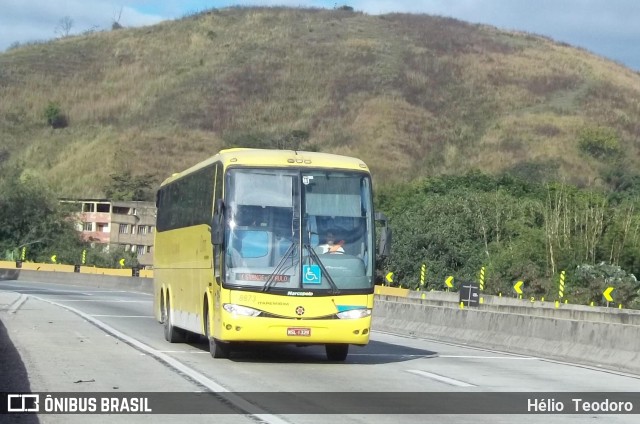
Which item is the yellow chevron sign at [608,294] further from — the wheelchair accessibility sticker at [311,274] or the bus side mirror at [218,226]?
the bus side mirror at [218,226]

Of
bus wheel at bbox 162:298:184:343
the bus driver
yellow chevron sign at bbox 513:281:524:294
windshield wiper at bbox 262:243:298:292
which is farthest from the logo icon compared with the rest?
yellow chevron sign at bbox 513:281:524:294

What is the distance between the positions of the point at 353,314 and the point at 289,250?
1404 mm

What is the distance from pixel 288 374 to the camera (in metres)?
17.6

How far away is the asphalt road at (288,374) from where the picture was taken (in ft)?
43.8

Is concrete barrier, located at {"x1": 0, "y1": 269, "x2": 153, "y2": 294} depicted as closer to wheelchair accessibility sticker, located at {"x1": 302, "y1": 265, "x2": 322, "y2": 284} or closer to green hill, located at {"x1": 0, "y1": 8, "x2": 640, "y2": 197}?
wheelchair accessibility sticker, located at {"x1": 302, "y1": 265, "x2": 322, "y2": 284}

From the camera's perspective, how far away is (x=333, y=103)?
486 feet

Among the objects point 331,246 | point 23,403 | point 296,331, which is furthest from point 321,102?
point 23,403

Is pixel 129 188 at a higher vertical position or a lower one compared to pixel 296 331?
higher

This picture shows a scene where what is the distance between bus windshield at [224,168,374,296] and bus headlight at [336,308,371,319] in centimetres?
32

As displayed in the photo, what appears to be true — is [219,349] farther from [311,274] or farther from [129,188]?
[129,188]

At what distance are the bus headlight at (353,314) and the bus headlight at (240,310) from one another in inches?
51.5

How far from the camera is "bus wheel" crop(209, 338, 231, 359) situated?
1952cm

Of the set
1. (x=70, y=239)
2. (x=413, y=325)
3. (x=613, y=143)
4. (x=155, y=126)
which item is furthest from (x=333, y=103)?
(x=413, y=325)

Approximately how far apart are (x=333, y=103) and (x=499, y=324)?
12382 centimetres
